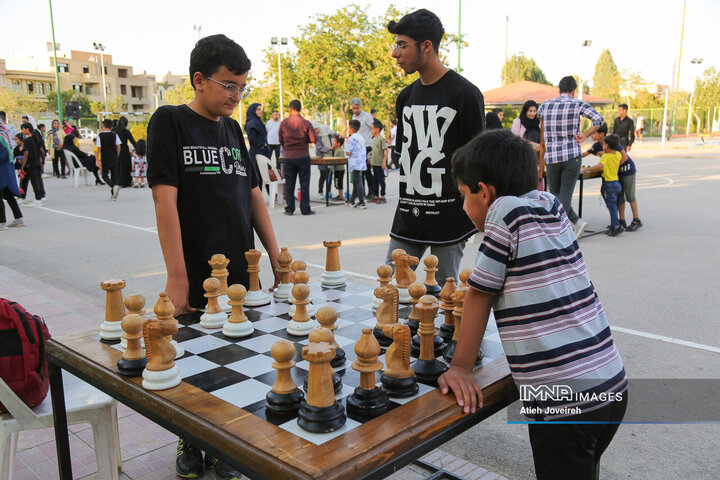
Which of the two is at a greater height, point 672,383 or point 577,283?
point 577,283

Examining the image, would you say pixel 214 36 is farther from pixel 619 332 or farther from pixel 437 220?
pixel 619 332

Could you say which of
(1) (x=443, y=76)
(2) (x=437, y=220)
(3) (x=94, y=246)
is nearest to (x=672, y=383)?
(2) (x=437, y=220)

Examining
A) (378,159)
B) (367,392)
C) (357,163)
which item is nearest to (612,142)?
(357,163)

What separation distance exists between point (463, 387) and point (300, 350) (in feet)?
1.80

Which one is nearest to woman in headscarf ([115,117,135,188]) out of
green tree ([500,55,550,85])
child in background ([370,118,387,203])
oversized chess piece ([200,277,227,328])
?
child in background ([370,118,387,203])

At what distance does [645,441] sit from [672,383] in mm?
737

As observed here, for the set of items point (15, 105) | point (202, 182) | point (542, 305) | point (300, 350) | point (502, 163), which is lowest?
point (300, 350)

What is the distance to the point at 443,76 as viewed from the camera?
301 centimetres

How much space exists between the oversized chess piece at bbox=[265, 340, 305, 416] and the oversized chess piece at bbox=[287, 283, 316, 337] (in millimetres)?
502

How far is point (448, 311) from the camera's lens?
1.85 metres

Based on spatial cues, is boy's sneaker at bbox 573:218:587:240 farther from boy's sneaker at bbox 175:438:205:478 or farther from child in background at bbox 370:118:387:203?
boy's sneaker at bbox 175:438:205:478

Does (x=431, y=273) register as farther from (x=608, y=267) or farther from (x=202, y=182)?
(x=608, y=267)

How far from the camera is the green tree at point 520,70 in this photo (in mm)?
67375

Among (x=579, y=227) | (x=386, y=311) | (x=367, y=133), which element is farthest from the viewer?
(x=367, y=133)
